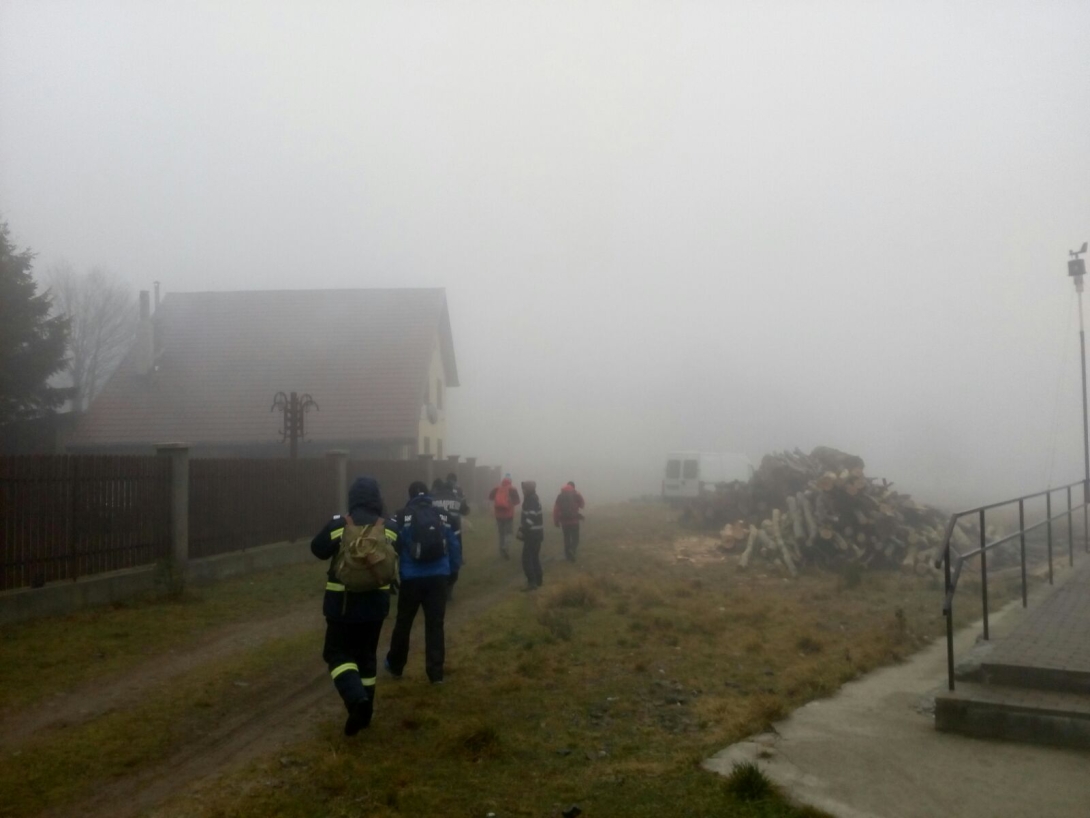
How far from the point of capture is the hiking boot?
19.9 ft

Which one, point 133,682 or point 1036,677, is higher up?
point 1036,677

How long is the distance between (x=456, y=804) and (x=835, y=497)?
47.4 ft

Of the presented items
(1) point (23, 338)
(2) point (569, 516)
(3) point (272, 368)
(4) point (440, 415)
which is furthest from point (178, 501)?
(4) point (440, 415)

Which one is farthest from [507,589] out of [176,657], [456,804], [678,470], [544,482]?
[544,482]

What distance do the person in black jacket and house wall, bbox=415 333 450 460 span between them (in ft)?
75.6

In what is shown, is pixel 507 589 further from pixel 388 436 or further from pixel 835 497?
pixel 388 436

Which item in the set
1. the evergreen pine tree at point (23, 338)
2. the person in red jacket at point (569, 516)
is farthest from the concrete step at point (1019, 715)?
the evergreen pine tree at point (23, 338)

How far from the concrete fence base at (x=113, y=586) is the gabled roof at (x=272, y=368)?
13.9 metres

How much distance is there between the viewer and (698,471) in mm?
31609

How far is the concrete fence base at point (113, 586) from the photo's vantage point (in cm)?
994

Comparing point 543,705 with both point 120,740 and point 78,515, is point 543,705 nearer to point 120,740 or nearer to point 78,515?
point 120,740

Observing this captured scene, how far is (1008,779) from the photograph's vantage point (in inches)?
201

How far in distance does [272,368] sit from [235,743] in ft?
87.0

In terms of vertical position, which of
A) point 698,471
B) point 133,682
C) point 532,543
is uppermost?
point 698,471
